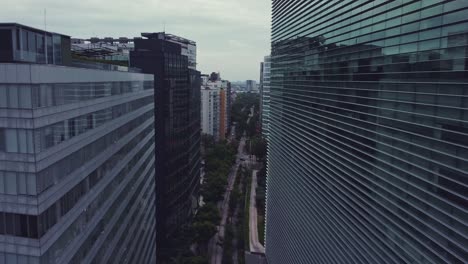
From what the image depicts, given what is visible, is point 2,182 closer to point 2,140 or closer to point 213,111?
point 2,140

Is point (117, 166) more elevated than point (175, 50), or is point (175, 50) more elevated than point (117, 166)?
point (175, 50)

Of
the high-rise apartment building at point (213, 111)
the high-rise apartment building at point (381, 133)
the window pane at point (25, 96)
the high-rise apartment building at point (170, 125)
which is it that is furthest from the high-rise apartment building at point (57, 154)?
the high-rise apartment building at point (213, 111)

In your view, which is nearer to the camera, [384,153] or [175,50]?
[384,153]

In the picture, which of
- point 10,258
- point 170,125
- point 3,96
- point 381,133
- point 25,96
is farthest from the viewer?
point 170,125

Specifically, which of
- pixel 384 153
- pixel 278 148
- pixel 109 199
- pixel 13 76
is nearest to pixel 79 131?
pixel 13 76

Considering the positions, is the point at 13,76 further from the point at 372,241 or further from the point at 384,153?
the point at 372,241

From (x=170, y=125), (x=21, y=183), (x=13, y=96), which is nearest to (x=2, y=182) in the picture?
(x=21, y=183)

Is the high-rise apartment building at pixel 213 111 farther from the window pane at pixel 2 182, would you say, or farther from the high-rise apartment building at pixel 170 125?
the window pane at pixel 2 182
